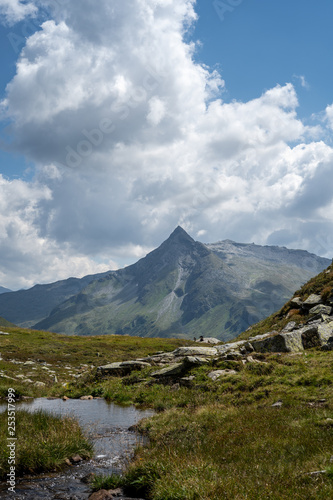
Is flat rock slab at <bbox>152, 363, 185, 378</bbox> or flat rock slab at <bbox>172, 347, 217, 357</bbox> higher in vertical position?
flat rock slab at <bbox>172, 347, 217, 357</bbox>

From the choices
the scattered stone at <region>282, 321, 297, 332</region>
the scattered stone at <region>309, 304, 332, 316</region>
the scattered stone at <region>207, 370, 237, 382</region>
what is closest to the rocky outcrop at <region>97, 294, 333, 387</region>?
the scattered stone at <region>207, 370, 237, 382</region>

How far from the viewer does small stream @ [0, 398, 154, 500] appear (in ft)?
30.5

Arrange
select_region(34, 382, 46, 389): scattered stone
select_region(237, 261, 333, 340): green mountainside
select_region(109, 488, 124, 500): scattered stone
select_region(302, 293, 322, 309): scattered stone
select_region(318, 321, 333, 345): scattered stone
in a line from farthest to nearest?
1. select_region(302, 293, 322, 309): scattered stone
2. select_region(237, 261, 333, 340): green mountainside
3. select_region(34, 382, 46, 389): scattered stone
4. select_region(318, 321, 333, 345): scattered stone
5. select_region(109, 488, 124, 500): scattered stone

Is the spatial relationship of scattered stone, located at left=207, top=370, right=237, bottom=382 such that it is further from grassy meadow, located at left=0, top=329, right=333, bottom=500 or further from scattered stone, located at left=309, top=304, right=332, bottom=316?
scattered stone, located at left=309, top=304, right=332, bottom=316

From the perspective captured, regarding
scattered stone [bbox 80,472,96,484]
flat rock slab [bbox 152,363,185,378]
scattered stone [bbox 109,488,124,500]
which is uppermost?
flat rock slab [bbox 152,363,185,378]

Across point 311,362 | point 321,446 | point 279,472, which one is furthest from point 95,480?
point 311,362

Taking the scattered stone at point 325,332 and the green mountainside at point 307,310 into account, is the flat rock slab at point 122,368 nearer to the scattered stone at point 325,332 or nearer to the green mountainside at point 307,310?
the green mountainside at point 307,310

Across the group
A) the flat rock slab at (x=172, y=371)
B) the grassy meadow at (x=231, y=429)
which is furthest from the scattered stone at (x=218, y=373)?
the flat rock slab at (x=172, y=371)

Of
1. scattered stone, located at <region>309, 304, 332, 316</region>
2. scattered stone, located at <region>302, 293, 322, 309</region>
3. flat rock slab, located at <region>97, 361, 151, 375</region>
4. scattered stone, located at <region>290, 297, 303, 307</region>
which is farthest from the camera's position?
scattered stone, located at <region>290, 297, 303, 307</region>

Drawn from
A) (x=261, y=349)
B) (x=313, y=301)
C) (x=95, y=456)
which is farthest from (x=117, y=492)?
(x=313, y=301)

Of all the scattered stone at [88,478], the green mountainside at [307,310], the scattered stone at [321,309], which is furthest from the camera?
the scattered stone at [321,309]

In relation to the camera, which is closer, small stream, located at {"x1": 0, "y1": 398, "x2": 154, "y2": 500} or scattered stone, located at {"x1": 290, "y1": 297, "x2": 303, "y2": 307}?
small stream, located at {"x1": 0, "y1": 398, "x2": 154, "y2": 500}

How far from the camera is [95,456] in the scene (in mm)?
12352

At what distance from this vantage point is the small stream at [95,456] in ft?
30.5
